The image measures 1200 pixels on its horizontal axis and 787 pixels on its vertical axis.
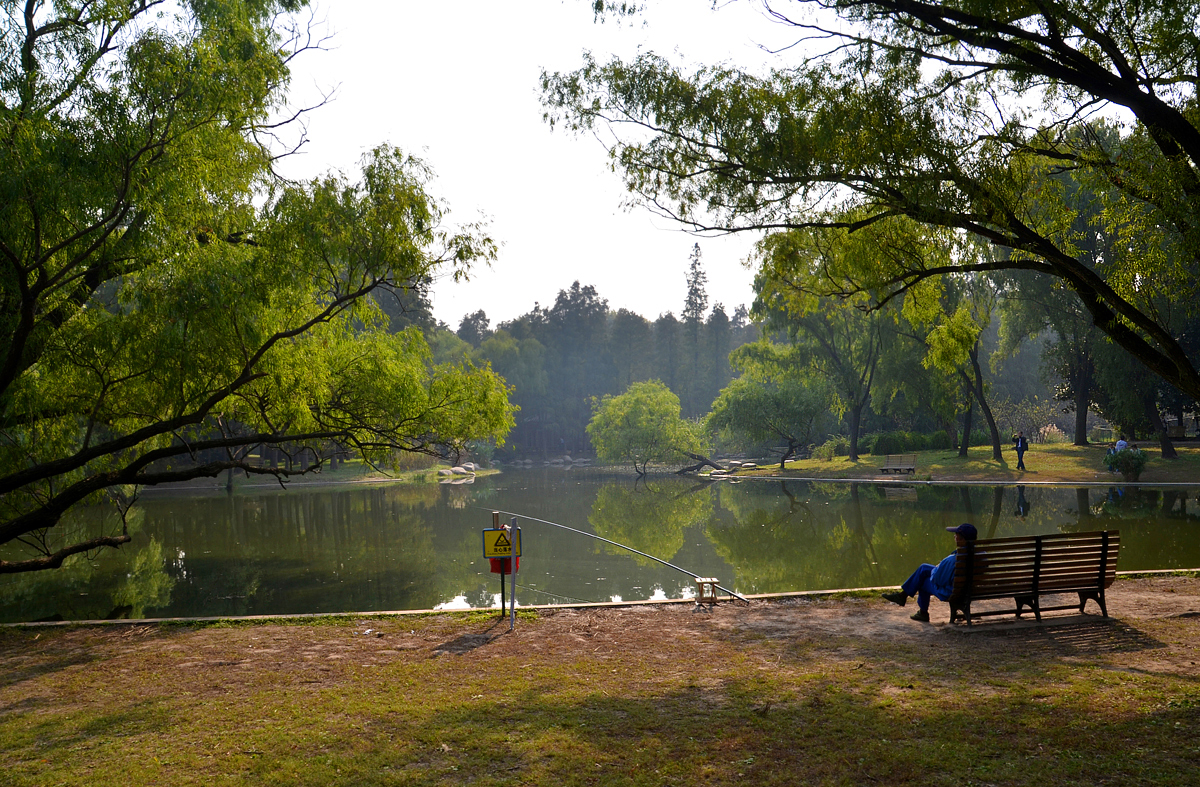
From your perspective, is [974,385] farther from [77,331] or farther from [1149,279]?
[77,331]

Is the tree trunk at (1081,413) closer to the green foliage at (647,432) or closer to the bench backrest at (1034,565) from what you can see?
the green foliage at (647,432)

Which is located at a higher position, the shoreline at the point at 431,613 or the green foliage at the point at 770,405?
the green foliage at the point at 770,405

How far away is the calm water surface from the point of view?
12.3 metres

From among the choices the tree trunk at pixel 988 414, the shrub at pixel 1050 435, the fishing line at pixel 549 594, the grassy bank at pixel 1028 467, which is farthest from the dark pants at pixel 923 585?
the shrub at pixel 1050 435

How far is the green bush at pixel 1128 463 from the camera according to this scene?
2302 centimetres

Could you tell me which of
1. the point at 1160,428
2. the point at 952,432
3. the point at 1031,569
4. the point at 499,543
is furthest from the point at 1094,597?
the point at 952,432

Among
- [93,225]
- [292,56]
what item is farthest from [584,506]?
[93,225]

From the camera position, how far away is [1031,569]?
23.7 ft

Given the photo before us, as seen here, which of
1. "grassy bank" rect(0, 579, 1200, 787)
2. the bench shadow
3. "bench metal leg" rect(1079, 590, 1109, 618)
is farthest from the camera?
"bench metal leg" rect(1079, 590, 1109, 618)

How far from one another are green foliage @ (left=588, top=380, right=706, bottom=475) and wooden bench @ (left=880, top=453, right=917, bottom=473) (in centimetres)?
1407

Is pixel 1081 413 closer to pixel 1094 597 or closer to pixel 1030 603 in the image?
pixel 1094 597

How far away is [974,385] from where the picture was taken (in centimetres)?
3325

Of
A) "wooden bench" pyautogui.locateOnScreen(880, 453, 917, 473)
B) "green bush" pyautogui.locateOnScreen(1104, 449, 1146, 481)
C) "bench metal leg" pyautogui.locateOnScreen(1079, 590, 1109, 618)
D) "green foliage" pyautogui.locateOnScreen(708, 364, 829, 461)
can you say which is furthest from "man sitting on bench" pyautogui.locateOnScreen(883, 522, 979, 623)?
"green foliage" pyautogui.locateOnScreen(708, 364, 829, 461)

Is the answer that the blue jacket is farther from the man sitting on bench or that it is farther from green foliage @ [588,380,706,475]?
green foliage @ [588,380,706,475]
